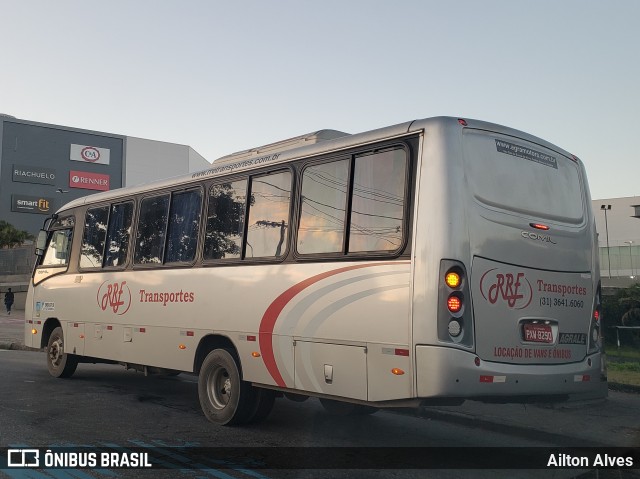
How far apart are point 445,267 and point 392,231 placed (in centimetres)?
71

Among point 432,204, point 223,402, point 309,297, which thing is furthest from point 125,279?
point 432,204

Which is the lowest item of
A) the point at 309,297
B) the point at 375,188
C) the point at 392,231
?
the point at 309,297

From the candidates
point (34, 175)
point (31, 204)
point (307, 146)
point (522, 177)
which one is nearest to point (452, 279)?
point (522, 177)

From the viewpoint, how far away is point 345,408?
28.1 feet

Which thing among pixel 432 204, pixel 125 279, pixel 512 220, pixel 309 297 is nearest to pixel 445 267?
pixel 432 204

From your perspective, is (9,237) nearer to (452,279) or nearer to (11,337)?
(11,337)

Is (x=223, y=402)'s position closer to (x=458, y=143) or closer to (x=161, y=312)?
(x=161, y=312)

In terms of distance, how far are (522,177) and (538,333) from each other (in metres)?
1.60

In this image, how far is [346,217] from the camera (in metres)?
6.70

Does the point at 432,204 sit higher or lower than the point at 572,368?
higher

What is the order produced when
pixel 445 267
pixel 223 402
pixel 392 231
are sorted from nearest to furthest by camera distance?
pixel 445 267 → pixel 392 231 → pixel 223 402

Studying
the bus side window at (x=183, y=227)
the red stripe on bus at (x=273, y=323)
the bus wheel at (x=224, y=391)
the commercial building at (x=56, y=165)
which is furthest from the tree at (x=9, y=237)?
the red stripe on bus at (x=273, y=323)

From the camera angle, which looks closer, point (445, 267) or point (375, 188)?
point (445, 267)

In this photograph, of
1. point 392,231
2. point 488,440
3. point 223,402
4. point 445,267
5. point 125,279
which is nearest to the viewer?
point 445,267
